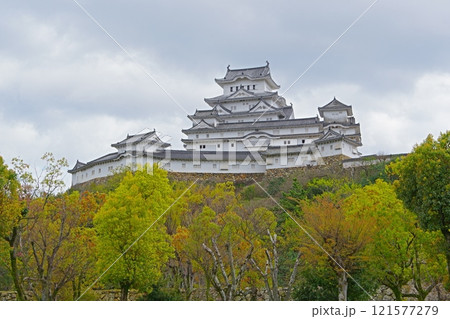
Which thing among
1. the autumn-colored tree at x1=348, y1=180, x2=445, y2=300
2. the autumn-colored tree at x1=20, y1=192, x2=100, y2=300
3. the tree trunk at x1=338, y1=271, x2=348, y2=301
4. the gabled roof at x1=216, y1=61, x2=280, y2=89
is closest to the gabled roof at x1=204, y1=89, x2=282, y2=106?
the gabled roof at x1=216, y1=61, x2=280, y2=89

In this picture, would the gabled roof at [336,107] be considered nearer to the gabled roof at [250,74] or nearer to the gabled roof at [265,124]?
the gabled roof at [265,124]

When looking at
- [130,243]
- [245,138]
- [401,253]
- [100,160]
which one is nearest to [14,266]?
[130,243]

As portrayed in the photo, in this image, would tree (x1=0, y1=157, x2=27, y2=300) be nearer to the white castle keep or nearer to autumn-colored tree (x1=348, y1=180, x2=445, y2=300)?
autumn-colored tree (x1=348, y1=180, x2=445, y2=300)

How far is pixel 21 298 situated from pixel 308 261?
9.26 meters

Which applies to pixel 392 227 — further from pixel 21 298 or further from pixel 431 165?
pixel 21 298

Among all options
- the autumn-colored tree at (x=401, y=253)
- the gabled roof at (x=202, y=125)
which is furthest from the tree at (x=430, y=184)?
the gabled roof at (x=202, y=125)

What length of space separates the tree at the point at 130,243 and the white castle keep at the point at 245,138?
67.5ft

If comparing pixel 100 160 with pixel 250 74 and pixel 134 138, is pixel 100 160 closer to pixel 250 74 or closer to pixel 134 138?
pixel 134 138

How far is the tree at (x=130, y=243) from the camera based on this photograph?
62.3 ft

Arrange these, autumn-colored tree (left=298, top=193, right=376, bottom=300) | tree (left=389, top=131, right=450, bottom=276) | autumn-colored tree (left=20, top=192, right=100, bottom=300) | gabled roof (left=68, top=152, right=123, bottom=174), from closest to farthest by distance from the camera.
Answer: tree (left=389, top=131, right=450, bottom=276)
autumn-colored tree (left=298, top=193, right=376, bottom=300)
autumn-colored tree (left=20, top=192, right=100, bottom=300)
gabled roof (left=68, top=152, right=123, bottom=174)

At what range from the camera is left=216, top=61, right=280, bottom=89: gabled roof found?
63.1 metres

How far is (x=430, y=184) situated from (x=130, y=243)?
10395mm

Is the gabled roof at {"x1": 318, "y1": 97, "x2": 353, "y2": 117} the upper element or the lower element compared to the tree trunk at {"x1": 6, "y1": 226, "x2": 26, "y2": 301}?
Answer: upper

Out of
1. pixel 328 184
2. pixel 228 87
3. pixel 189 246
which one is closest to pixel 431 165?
pixel 189 246
